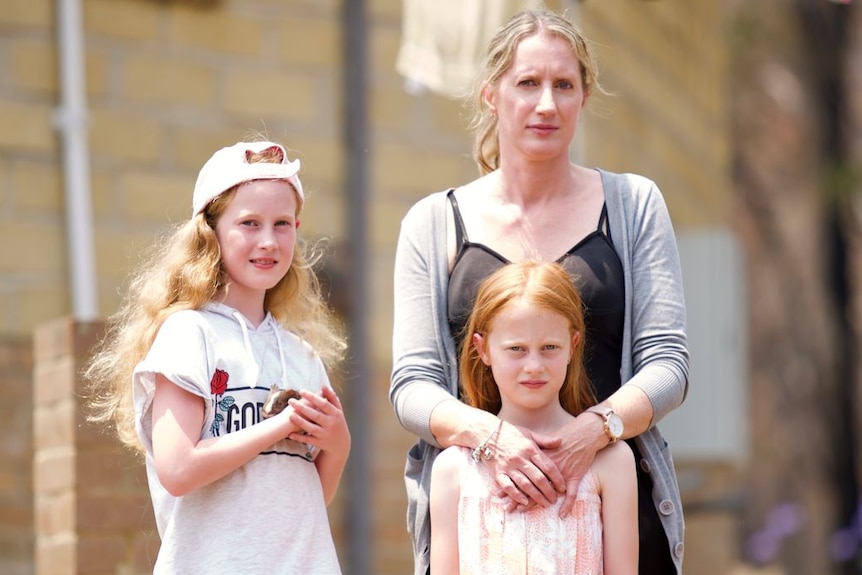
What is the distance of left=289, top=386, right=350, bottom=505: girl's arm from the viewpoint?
113 inches

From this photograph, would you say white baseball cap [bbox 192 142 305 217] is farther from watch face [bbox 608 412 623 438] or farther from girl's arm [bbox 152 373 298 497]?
watch face [bbox 608 412 623 438]

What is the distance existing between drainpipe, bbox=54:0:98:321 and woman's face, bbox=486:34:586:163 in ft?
8.73

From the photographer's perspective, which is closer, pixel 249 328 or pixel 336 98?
pixel 249 328

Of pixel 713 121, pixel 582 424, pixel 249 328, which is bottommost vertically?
pixel 582 424

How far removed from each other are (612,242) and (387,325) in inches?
137

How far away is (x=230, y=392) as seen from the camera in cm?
291

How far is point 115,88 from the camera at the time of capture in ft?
19.1

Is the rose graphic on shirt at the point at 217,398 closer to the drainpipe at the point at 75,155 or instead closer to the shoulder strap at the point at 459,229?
the shoulder strap at the point at 459,229

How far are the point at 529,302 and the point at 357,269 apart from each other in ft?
11.9

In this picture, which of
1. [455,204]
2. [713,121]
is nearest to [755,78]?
[713,121]

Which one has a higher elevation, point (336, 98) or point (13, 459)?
point (336, 98)

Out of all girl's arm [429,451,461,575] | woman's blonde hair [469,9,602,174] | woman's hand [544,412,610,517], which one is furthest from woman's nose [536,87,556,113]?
girl's arm [429,451,461,575]

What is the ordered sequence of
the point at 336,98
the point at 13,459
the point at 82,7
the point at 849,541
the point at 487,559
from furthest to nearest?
the point at 849,541, the point at 336,98, the point at 82,7, the point at 13,459, the point at 487,559

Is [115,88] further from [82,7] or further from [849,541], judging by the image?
[849,541]
